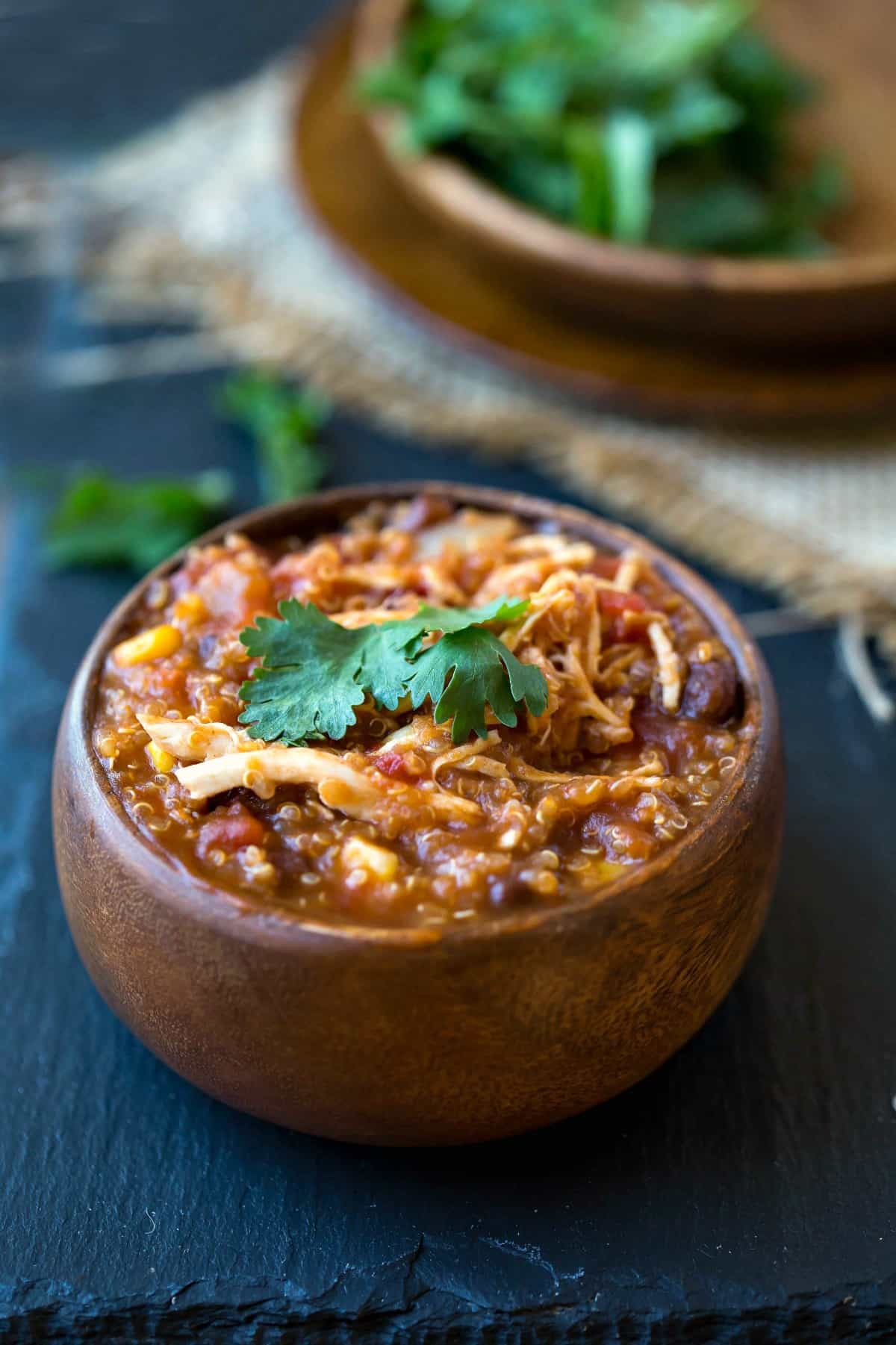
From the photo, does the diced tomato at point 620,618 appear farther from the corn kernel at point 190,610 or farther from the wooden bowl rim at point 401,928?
the corn kernel at point 190,610

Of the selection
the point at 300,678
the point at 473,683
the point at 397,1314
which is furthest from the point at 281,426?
the point at 397,1314

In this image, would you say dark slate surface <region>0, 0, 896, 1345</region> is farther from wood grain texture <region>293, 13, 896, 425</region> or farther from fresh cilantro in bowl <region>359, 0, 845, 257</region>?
fresh cilantro in bowl <region>359, 0, 845, 257</region>

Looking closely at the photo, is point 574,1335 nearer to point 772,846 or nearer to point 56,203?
point 772,846

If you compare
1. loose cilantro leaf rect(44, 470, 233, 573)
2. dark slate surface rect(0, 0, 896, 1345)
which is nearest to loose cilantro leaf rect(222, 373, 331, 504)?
loose cilantro leaf rect(44, 470, 233, 573)

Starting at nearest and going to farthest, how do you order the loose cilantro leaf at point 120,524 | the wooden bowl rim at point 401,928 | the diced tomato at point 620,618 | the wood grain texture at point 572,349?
1. the wooden bowl rim at point 401,928
2. the diced tomato at point 620,618
3. the loose cilantro leaf at point 120,524
4. the wood grain texture at point 572,349

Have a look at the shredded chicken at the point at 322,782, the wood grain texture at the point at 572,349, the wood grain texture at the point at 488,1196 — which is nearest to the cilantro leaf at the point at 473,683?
the shredded chicken at the point at 322,782

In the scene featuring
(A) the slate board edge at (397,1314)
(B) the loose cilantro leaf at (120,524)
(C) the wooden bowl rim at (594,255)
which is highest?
(C) the wooden bowl rim at (594,255)
